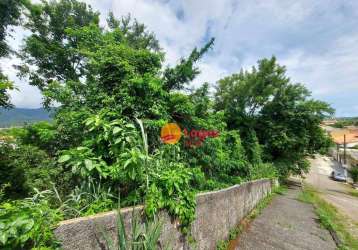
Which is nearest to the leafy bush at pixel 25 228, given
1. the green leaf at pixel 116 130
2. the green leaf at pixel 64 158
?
the green leaf at pixel 64 158

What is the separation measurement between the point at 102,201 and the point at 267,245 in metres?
4.19

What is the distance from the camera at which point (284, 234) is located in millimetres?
5402

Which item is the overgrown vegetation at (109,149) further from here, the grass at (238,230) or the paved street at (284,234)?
the paved street at (284,234)

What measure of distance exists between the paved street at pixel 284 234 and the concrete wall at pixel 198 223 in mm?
464

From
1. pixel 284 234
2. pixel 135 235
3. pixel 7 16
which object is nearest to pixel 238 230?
pixel 284 234

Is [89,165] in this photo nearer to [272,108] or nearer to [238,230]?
[238,230]

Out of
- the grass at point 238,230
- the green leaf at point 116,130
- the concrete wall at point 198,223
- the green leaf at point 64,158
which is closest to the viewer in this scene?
the concrete wall at point 198,223

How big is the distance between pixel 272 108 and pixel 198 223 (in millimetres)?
14756

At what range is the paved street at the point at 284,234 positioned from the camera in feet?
15.4

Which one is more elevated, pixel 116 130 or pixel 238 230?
pixel 116 130

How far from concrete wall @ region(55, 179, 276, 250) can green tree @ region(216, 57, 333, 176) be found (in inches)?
356

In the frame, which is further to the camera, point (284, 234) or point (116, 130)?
point (284, 234)

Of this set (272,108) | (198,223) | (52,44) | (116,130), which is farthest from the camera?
(272,108)

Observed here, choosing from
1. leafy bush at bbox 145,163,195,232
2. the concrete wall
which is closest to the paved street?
the concrete wall
